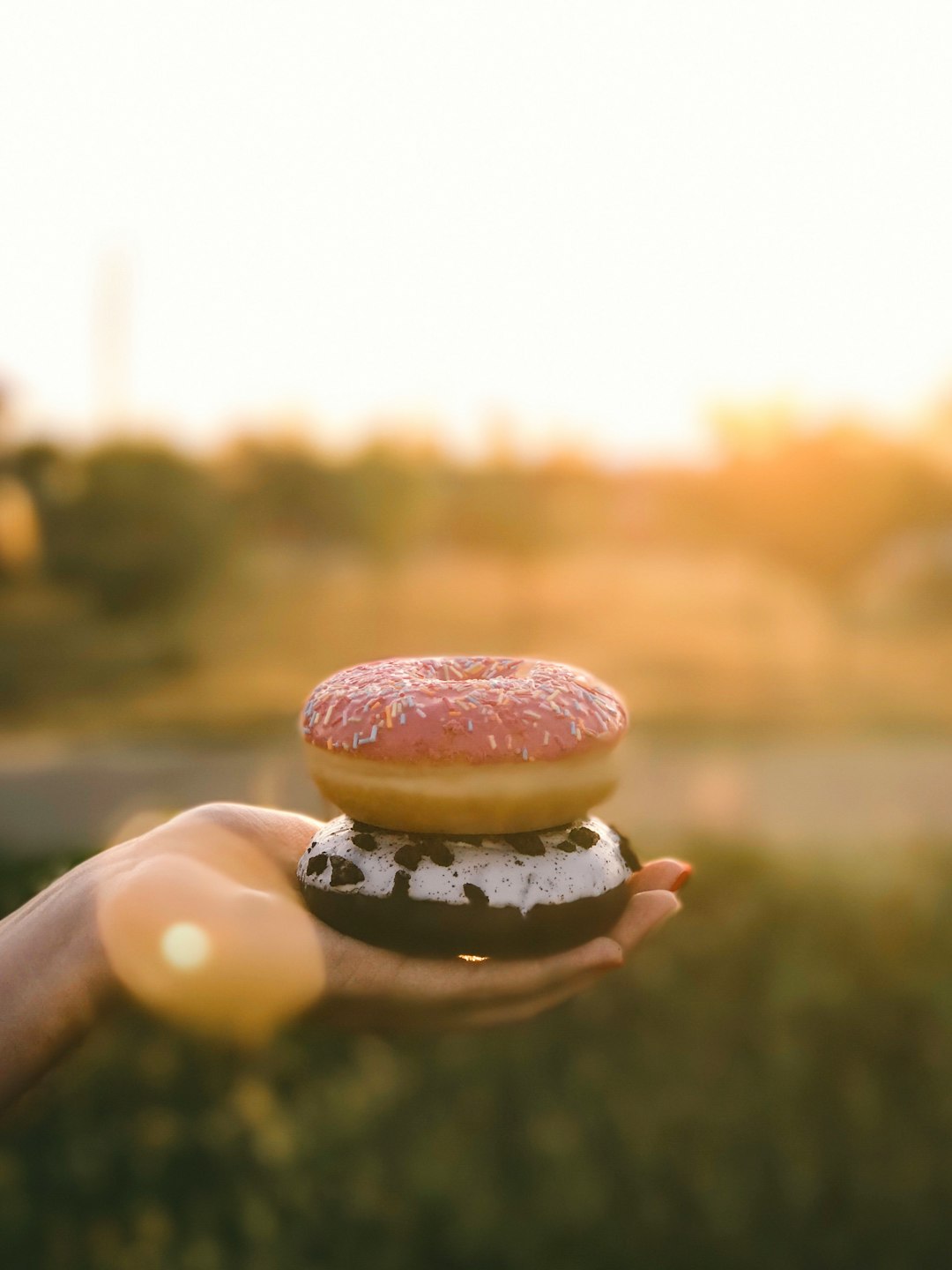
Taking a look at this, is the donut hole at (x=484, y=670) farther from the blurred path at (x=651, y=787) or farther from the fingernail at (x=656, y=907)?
the blurred path at (x=651, y=787)

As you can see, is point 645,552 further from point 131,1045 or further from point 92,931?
point 92,931

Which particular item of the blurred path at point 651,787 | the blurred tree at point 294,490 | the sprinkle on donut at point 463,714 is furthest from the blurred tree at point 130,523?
the sprinkle on donut at point 463,714

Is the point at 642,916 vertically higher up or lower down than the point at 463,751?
lower down

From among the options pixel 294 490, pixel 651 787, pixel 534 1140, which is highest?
pixel 294 490

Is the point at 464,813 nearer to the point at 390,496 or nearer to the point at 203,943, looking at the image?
the point at 203,943

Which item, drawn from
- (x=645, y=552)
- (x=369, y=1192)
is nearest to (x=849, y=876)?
(x=369, y=1192)

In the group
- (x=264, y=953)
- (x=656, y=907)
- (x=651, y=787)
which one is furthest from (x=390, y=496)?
(x=264, y=953)

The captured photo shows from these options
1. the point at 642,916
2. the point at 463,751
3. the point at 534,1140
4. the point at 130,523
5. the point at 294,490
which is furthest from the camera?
the point at 294,490
